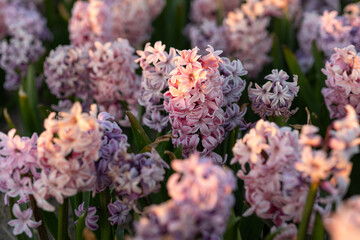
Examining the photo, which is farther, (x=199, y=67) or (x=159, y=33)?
(x=159, y=33)

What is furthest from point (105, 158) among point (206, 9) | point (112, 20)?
point (206, 9)

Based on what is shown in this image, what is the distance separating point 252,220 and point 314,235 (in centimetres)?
32

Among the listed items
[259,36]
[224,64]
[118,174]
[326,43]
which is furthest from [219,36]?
[118,174]

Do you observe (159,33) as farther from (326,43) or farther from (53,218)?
(53,218)

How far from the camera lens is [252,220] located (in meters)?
1.66

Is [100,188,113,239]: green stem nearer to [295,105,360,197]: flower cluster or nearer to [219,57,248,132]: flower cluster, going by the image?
[219,57,248,132]: flower cluster

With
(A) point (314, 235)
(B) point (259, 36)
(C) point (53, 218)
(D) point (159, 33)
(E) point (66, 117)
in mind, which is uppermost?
(D) point (159, 33)

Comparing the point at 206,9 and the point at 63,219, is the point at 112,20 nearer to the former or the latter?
the point at 206,9

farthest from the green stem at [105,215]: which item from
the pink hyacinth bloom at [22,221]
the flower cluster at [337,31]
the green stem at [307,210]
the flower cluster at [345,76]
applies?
the flower cluster at [337,31]

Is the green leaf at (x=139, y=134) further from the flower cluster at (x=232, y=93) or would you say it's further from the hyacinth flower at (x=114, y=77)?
the hyacinth flower at (x=114, y=77)

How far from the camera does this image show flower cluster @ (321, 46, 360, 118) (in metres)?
1.79

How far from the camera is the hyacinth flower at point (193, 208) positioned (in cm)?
103

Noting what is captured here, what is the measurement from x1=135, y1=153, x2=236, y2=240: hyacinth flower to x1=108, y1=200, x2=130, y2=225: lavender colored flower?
0.48m

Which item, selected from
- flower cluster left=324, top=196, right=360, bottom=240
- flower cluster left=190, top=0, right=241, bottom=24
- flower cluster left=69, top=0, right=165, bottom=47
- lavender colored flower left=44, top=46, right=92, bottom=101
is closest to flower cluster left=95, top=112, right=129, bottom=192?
flower cluster left=324, top=196, right=360, bottom=240
